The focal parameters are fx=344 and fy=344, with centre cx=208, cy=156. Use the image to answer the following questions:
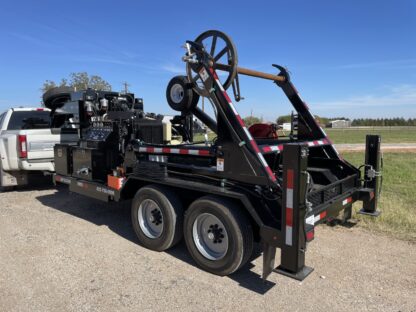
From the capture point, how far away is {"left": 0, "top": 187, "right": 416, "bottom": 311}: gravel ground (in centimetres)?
321

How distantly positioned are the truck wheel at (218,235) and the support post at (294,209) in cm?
48

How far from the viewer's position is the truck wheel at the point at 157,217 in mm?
4266

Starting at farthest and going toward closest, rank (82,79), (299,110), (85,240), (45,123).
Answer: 1. (82,79)
2. (45,123)
3. (299,110)
4. (85,240)

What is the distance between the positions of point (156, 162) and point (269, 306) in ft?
7.57

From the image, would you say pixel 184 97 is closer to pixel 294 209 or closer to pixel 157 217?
pixel 157 217

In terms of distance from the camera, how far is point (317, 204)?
3846 mm

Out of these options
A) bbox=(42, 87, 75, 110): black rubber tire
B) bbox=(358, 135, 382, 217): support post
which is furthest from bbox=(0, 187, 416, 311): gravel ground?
bbox=(42, 87, 75, 110): black rubber tire

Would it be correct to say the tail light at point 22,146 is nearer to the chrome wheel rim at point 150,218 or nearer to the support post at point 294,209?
the chrome wheel rim at point 150,218

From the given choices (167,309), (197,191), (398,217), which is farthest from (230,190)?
(398,217)

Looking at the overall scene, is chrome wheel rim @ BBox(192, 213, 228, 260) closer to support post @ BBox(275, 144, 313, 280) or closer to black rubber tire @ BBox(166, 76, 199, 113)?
support post @ BBox(275, 144, 313, 280)

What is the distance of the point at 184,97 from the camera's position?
490cm

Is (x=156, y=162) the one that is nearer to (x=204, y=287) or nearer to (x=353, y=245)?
(x=204, y=287)

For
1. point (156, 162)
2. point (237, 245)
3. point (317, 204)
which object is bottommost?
point (237, 245)

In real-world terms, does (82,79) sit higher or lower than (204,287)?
higher
